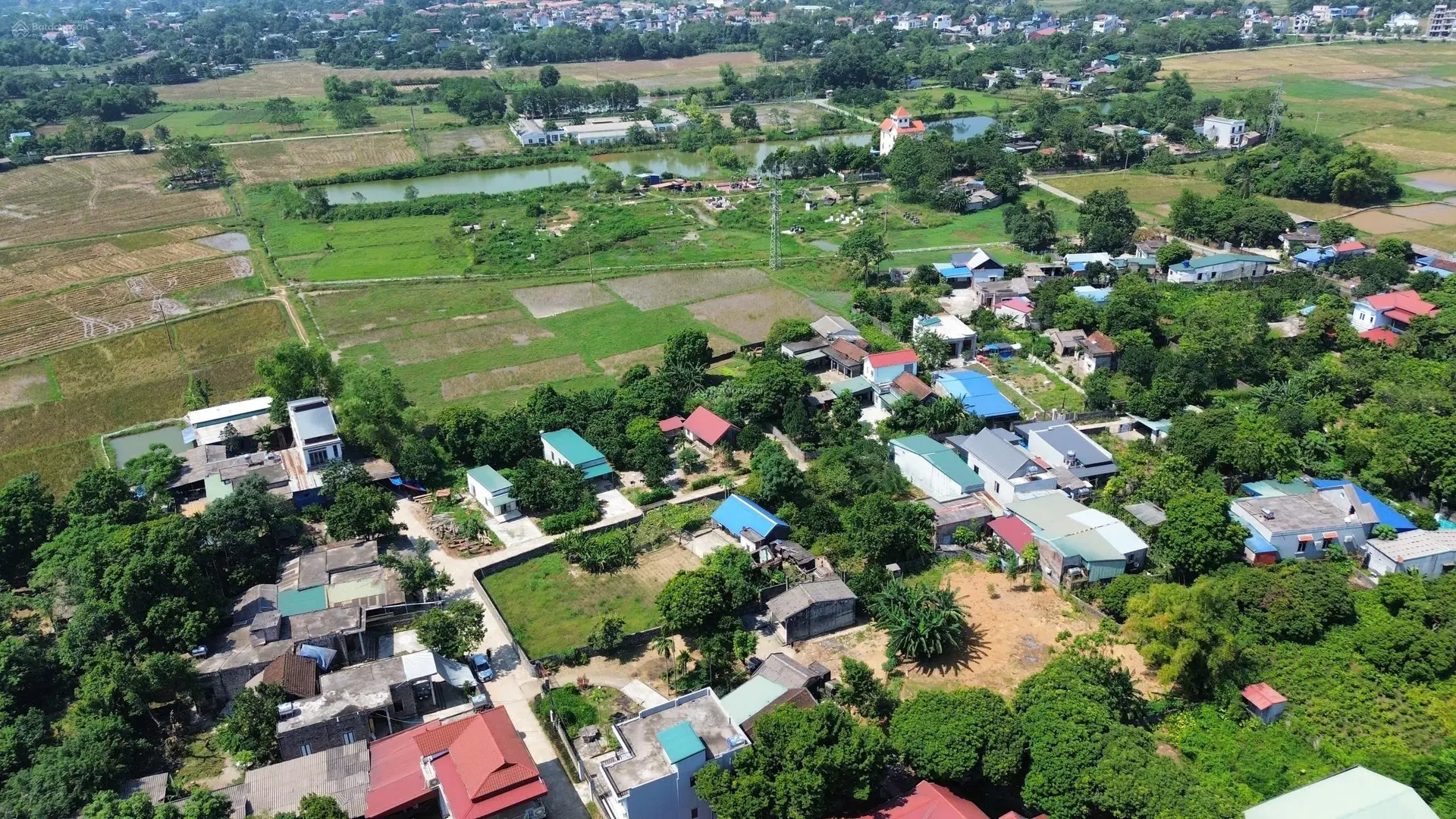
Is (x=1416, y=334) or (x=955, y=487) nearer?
(x=955, y=487)

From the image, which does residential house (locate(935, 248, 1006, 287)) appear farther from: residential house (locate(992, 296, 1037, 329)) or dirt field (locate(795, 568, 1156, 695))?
dirt field (locate(795, 568, 1156, 695))

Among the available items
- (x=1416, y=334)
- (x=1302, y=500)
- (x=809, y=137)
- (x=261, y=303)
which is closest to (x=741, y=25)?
(x=809, y=137)

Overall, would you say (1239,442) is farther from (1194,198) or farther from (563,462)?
(1194,198)

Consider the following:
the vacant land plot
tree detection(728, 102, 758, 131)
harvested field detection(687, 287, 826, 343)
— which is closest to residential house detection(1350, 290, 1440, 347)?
harvested field detection(687, 287, 826, 343)

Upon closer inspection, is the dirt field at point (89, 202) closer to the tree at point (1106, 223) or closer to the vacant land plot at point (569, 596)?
the vacant land plot at point (569, 596)

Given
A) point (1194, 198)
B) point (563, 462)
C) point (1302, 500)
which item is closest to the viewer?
point (1302, 500)

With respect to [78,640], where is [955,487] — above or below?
below

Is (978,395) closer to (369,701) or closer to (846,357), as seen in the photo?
(846,357)

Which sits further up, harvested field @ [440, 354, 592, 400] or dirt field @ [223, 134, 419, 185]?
dirt field @ [223, 134, 419, 185]

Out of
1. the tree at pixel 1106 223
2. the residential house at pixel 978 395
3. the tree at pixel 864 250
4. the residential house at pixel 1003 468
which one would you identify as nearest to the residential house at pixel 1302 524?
the residential house at pixel 1003 468
